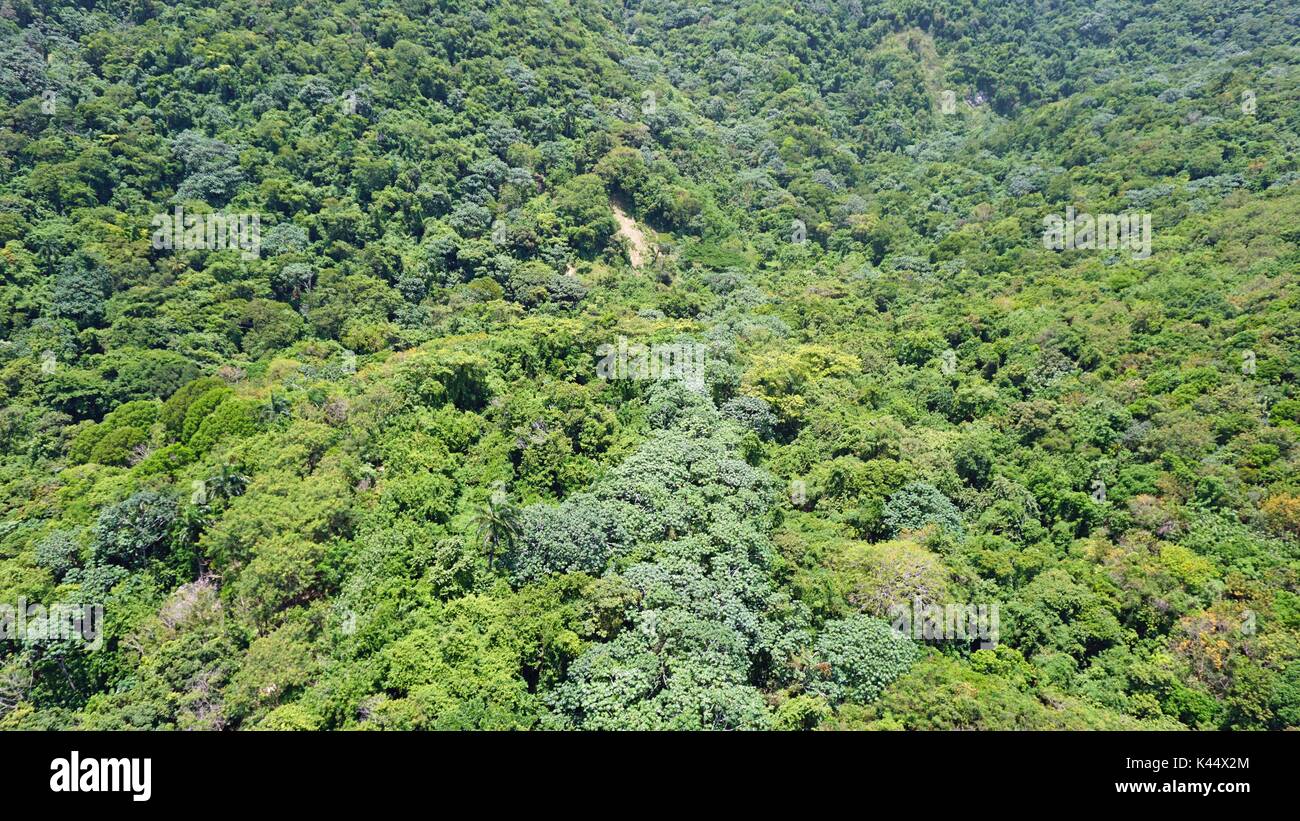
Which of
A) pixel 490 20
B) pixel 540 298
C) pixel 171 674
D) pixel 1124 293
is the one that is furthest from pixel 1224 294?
pixel 490 20

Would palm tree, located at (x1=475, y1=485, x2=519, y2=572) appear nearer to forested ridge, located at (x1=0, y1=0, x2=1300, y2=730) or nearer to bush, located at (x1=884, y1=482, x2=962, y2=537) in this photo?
forested ridge, located at (x1=0, y1=0, x2=1300, y2=730)

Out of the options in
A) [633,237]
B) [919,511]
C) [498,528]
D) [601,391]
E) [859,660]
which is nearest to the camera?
[859,660]

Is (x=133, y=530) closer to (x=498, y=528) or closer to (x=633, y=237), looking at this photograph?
(x=498, y=528)

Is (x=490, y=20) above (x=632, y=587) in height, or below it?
above

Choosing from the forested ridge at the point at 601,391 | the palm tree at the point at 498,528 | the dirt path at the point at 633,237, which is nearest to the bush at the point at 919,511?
the forested ridge at the point at 601,391

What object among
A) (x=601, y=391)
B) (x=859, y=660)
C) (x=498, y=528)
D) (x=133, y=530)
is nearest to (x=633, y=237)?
(x=601, y=391)

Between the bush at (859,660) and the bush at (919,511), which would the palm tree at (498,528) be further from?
the bush at (919,511)
